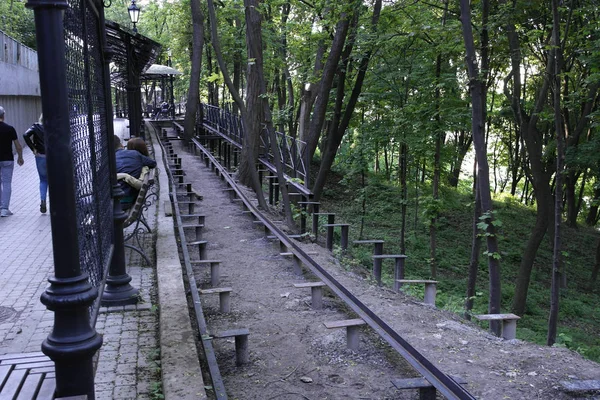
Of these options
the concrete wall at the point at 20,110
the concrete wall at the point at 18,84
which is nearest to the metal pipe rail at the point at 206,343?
the concrete wall at the point at 18,84

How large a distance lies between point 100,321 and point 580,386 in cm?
437

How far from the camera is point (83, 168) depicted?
14.2 ft

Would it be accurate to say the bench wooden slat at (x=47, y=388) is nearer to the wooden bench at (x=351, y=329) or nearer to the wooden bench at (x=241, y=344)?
the wooden bench at (x=241, y=344)

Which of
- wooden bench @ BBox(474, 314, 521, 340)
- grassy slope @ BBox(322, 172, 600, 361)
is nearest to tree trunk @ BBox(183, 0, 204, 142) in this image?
grassy slope @ BBox(322, 172, 600, 361)

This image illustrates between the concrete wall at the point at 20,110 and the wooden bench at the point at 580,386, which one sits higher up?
the concrete wall at the point at 20,110

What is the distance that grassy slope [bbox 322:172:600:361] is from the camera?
1487 cm

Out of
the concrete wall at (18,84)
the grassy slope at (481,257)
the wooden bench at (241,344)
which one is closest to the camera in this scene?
the wooden bench at (241,344)

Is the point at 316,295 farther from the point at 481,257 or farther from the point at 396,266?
the point at 481,257

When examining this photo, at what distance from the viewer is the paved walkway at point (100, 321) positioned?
4.71 meters

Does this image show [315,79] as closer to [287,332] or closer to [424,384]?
[287,332]

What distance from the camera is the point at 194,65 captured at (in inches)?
1008

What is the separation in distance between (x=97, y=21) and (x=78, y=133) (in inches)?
97.0

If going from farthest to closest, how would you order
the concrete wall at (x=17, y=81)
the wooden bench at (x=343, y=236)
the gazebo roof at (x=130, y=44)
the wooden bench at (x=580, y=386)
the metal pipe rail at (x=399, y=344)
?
the concrete wall at (x=17, y=81)
the gazebo roof at (x=130, y=44)
the wooden bench at (x=343, y=236)
the wooden bench at (x=580, y=386)
the metal pipe rail at (x=399, y=344)

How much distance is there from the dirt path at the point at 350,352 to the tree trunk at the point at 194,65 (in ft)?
57.4
